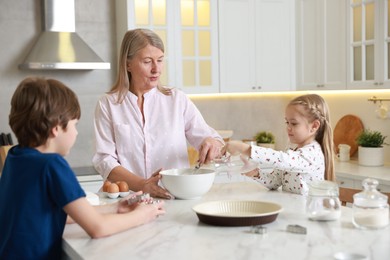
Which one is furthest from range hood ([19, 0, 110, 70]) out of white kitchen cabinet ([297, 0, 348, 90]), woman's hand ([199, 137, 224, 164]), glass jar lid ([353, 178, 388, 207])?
glass jar lid ([353, 178, 388, 207])

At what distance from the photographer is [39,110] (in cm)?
169

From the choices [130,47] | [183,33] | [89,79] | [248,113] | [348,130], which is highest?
[183,33]

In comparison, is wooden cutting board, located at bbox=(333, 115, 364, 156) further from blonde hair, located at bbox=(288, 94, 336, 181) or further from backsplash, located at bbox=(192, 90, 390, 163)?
blonde hair, located at bbox=(288, 94, 336, 181)

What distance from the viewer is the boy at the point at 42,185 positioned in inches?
64.9

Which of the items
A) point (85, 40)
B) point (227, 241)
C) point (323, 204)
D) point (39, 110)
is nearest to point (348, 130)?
point (85, 40)

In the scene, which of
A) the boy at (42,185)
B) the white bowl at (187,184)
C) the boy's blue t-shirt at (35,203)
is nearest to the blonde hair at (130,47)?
the white bowl at (187,184)

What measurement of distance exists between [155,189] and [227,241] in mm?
728

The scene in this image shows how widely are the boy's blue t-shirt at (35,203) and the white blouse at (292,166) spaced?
82 centimetres

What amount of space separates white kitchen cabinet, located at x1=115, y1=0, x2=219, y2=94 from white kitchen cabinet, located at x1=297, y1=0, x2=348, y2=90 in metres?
0.80

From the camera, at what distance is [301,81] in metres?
5.12

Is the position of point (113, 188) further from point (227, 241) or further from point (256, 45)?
point (256, 45)

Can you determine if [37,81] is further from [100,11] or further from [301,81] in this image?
[301,81]

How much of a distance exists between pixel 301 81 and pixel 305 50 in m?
0.27

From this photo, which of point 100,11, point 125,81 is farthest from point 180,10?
point 125,81
